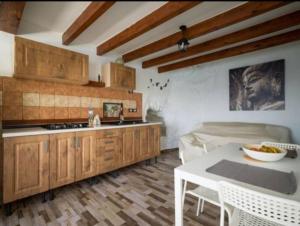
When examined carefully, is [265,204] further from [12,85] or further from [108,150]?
[12,85]

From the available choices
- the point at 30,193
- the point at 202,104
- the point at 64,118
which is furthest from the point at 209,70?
the point at 30,193

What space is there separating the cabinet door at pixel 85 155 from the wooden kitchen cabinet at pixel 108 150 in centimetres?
8

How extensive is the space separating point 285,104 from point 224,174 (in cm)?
282

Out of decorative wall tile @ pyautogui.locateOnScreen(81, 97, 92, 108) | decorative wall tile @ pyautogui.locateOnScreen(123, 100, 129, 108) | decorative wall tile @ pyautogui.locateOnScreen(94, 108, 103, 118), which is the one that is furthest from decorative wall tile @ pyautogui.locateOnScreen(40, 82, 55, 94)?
decorative wall tile @ pyautogui.locateOnScreen(123, 100, 129, 108)

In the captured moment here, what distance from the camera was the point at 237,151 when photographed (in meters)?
1.58

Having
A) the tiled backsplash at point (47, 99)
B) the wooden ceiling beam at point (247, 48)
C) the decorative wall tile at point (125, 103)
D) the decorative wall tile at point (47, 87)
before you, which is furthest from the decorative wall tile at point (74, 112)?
the wooden ceiling beam at point (247, 48)

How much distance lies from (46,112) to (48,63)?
711mm

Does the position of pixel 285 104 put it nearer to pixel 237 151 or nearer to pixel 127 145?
pixel 237 151

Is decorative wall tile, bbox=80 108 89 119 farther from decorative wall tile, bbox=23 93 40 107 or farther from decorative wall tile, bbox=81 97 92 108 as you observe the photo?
decorative wall tile, bbox=23 93 40 107

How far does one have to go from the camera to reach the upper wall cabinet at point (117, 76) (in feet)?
9.45

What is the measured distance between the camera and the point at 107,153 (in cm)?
244

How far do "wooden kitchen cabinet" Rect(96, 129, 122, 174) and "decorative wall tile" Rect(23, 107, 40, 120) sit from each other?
35.2 inches

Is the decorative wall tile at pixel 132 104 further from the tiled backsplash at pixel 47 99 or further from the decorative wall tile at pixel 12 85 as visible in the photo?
the decorative wall tile at pixel 12 85

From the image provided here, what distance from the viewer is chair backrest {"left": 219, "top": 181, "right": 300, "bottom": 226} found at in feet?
2.33
